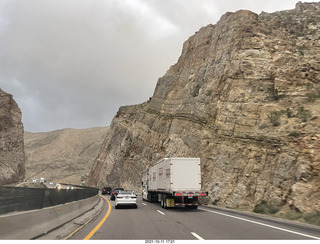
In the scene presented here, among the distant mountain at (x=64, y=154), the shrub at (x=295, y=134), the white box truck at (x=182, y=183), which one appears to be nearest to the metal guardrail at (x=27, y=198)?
the white box truck at (x=182, y=183)

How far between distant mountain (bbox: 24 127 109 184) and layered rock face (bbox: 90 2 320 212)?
155ft

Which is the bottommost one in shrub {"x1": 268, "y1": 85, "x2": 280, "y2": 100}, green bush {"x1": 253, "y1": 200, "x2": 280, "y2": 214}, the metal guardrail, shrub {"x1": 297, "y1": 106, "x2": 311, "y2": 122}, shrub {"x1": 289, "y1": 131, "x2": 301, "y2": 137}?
green bush {"x1": 253, "y1": 200, "x2": 280, "y2": 214}

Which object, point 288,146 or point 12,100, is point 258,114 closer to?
point 288,146

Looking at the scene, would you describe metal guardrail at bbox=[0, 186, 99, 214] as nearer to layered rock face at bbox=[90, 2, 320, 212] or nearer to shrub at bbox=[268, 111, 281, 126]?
layered rock face at bbox=[90, 2, 320, 212]

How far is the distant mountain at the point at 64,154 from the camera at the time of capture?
107081 millimetres

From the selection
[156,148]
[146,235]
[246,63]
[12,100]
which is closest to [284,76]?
[246,63]

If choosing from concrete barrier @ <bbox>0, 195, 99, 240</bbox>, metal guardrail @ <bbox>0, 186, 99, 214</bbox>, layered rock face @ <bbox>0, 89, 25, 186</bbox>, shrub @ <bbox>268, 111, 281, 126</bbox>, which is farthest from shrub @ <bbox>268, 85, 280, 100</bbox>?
layered rock face @ <bbox>0, 89, 25, 186</bbox>

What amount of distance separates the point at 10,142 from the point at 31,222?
7593cm

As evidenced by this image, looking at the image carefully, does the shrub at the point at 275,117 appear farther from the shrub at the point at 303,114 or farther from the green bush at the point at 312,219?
the green bush at the point at 312,219

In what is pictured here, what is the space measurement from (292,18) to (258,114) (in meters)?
21.0

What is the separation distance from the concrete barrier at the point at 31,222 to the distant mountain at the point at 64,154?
252 feet

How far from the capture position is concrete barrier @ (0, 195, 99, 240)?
6.56 m

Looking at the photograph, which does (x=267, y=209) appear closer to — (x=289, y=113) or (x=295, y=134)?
(x=295, y=134)

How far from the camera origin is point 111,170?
57.9 metres
